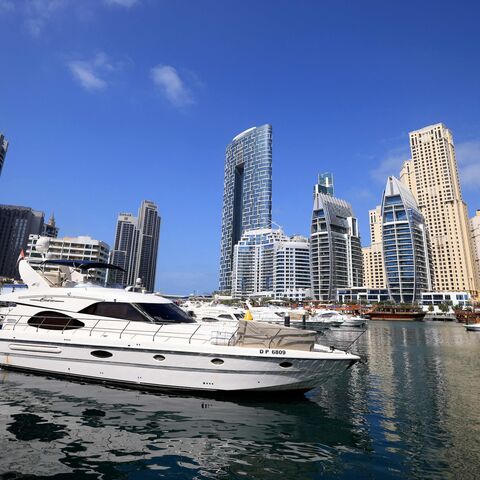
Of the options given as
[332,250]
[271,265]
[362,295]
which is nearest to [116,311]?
[362,295]

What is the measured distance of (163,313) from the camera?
39.1ft

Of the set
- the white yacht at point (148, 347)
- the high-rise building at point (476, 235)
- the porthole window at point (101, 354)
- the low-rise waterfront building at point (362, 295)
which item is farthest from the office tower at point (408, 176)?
the porthole window at point (101, 354)

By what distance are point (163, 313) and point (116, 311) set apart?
1.59 metres

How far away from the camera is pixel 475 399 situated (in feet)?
35.9

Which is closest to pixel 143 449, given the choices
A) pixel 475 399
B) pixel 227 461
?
pixel 227 461

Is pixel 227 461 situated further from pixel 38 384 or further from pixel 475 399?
pixel 475 399

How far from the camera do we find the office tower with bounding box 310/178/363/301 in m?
157

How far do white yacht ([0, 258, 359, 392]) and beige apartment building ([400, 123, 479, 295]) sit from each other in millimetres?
155023

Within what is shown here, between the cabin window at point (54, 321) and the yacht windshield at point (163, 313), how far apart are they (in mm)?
2186

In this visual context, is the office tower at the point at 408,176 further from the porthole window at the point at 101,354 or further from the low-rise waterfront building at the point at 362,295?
the porthole window at the point at 101,354

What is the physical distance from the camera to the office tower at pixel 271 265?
16625 centimetres

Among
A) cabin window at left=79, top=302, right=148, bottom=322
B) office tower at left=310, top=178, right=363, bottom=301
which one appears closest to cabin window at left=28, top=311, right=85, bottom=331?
cabin window at left=79, top=302, right=148, bottom=322

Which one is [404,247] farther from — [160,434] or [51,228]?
[51,228]

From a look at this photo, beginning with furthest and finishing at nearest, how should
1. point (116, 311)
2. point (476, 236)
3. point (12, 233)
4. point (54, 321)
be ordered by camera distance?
point (12, 233) → point (476, 236) → point (54, 321) → point (116, 311)
